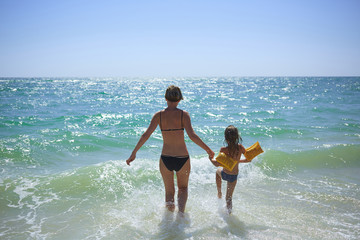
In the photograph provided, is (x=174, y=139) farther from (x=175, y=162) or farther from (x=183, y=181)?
(x=183, y=181)

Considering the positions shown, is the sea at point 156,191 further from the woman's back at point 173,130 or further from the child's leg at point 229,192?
the woman's back at point 173,130

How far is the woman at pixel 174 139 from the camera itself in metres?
3.69

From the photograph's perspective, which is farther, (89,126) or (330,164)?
(89,126)

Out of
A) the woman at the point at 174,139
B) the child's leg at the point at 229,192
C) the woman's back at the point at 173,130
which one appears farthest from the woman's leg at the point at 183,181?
the child's leg at the point at 229,192

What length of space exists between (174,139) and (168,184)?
76 cm

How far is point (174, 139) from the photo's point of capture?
3.79 meters

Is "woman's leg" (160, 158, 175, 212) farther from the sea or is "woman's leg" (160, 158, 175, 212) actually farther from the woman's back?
the woman's back

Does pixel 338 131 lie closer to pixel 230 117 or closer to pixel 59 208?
pixel 230 117

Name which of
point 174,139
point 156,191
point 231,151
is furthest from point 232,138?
point 156,191

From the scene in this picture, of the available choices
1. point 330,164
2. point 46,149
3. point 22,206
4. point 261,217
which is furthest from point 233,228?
point 46,149

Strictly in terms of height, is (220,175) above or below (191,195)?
above

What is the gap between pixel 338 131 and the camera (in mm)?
11547

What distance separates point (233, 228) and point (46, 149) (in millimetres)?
6621

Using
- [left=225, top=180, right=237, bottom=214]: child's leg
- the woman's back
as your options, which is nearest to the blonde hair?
the woman's back
